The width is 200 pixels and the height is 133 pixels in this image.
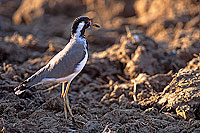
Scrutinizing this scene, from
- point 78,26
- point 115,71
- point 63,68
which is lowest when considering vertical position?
point 115,71

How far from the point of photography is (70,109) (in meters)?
4.16

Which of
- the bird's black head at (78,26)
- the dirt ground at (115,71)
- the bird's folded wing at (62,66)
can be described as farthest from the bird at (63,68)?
the dirt ground at (115,71)

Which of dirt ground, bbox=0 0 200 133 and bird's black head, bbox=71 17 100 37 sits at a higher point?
bird's black head, bbox=71 17 100 37

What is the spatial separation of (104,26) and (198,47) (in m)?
3.70

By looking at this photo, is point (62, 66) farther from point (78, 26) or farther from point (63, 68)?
point (78, 26)

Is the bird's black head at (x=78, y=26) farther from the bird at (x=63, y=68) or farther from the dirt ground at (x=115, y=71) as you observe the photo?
the dirt ground at (x=115, y=71)

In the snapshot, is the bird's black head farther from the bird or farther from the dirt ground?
the dirt ground

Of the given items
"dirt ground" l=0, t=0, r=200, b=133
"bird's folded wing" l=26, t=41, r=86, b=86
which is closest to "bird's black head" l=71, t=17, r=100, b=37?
"bird's folded wing" l=26, t=41, r=86, b=86

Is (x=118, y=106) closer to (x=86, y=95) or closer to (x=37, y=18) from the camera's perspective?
(x=86, y=95)

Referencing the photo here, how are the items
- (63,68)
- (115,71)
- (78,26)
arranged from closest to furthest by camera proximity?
(63,68)
(78,26)
(115,71)

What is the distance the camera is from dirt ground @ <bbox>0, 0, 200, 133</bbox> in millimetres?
3930

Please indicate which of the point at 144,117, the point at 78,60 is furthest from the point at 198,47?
the point at 78,60

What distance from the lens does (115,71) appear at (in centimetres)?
589

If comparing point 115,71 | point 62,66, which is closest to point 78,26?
point 62,66
